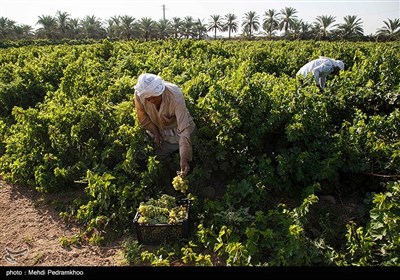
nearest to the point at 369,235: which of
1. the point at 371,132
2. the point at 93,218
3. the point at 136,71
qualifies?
the point at 371,132

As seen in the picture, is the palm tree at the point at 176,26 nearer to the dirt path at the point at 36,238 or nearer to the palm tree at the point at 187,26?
the palm tree at the point at 187,26

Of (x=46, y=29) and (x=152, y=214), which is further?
(x=46, y=29)

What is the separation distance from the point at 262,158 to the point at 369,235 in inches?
54.2

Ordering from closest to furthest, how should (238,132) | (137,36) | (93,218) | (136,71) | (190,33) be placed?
(93,218)
(238,132)
(136,71)
(137,36)
(190,33)

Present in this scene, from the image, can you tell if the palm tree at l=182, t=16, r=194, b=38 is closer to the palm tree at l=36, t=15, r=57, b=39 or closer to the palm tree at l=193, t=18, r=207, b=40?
the palm tree at l=193, t=18, r=207, b=40

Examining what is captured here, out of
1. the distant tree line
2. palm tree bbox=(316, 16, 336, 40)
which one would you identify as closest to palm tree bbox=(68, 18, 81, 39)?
the distant tree line

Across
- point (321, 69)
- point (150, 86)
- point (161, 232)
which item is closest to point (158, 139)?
point (150, 86)

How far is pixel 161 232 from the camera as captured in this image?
11.5 ft

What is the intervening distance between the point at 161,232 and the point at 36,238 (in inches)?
58.6

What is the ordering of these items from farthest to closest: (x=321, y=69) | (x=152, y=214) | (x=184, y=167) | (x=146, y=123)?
(x=321, y=69)
(x=146, y=123)
(x=184, y=167)
(x=152, y=214)

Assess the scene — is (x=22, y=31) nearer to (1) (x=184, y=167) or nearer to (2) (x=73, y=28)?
(2) (x=73, y=28)

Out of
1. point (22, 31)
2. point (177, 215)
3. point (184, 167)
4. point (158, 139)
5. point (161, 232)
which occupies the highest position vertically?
point (22, 31)

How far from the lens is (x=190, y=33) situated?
5500cm

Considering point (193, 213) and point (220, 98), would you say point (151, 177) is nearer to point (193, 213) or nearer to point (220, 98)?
point (193, 213)
